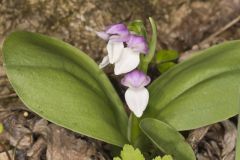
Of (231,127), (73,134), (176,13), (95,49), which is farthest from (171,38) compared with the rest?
(73,134)

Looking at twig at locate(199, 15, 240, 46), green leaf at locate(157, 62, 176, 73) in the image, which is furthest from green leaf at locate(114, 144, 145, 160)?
twig at locate(199, 15, 240, 46)

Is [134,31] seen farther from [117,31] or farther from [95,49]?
[95,49]

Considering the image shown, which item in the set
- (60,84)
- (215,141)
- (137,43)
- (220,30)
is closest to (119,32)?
(137,43)

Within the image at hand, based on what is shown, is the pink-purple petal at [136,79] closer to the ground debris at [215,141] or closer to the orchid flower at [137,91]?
the orchid flower at [137,91]

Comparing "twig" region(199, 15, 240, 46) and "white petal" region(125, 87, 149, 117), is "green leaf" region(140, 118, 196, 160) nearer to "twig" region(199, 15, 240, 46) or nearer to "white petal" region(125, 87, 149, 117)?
"white petal" region(125, 87, 149, 117)

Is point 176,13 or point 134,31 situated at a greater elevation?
point 134,31

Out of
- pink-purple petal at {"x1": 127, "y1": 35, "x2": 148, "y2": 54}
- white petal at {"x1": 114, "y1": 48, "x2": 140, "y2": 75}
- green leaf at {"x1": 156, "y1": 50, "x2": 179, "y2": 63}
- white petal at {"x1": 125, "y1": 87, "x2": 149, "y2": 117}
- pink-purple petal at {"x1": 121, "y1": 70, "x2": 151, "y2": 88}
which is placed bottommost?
green leaf at {"x1": 156, "y1": 50, "x2": 179, "y2": 63}

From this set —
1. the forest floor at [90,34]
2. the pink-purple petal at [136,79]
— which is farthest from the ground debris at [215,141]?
the pink-purple petal at [136,79]
